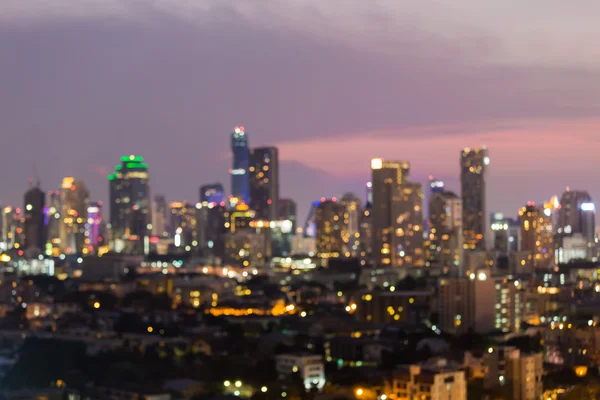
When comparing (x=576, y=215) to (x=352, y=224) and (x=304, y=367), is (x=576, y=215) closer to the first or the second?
(x=352, y=224)

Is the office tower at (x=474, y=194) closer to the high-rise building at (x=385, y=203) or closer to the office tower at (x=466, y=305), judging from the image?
the high-rise building at (x=385, y=203)

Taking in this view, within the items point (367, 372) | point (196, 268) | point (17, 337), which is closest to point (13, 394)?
point (367, 372)

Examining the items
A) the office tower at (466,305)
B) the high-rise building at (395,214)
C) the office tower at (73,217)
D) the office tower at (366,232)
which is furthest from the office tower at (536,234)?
the office tower at (466,305)

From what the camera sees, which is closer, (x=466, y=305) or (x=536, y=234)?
(x=466, y=305)

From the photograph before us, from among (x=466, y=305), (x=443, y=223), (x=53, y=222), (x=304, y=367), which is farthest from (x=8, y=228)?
(x=304, y=367)

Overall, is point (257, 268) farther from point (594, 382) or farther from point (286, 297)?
point (594, 382)

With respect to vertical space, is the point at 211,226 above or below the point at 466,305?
above

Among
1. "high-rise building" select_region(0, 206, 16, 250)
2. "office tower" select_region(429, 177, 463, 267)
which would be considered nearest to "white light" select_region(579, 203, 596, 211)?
"office tower" select_region(429, 177, 463, 267)

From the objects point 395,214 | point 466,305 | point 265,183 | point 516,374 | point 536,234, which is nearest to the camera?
point 516,374

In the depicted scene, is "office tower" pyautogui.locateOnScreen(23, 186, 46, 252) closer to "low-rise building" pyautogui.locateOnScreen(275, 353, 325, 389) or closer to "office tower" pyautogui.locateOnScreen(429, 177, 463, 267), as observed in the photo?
"office tower" pyautogui.locateOnScreen(429, 177, 463, 267)
